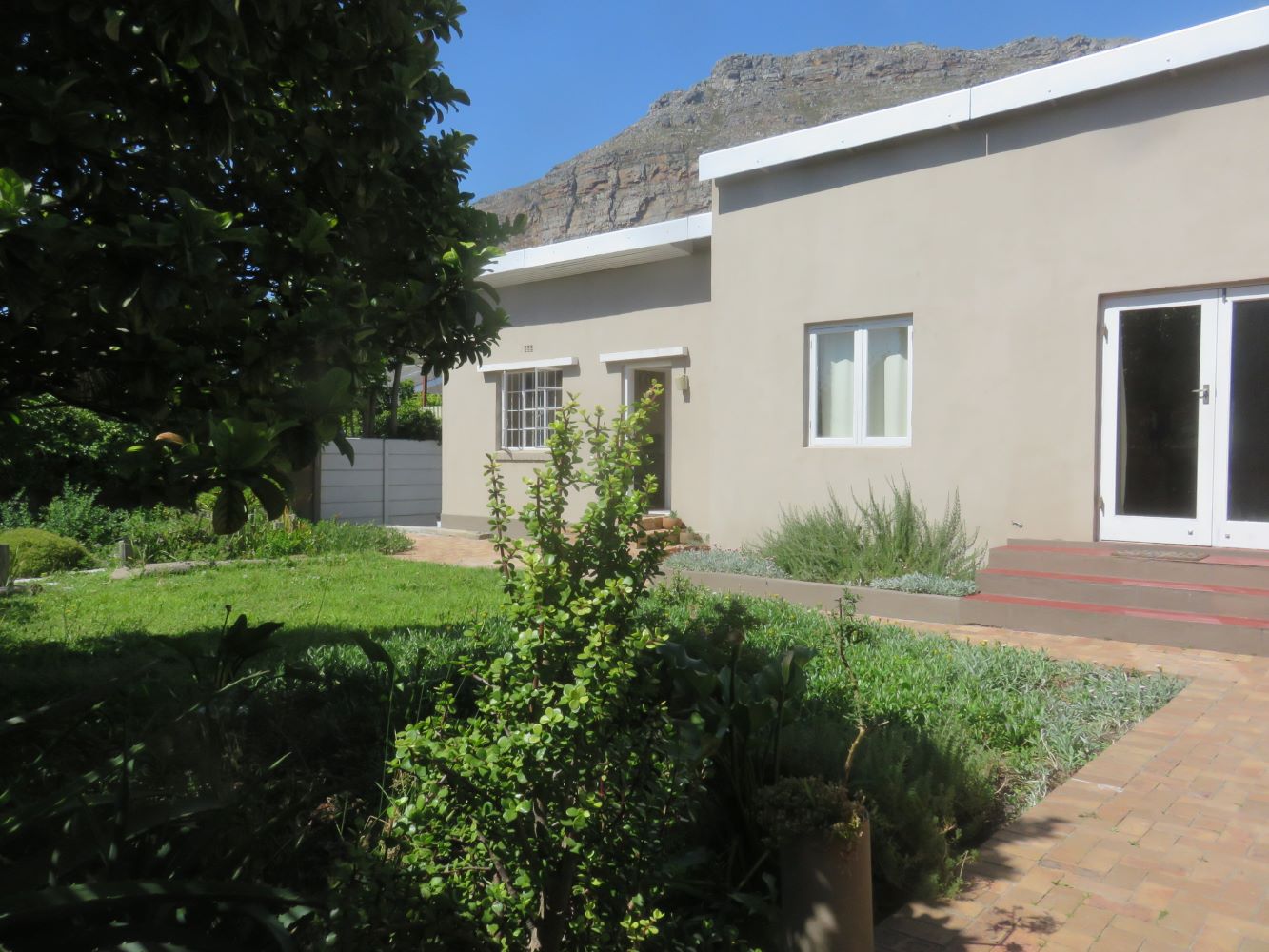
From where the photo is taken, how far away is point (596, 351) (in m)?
13.7

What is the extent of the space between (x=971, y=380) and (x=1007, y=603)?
8.02 feet

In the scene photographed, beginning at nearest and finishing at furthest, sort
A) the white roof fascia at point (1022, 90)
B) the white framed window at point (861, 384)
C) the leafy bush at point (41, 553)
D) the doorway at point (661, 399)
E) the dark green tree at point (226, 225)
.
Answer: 1. the dark green tree at point (226, 225)
2. the white roof fascia at point (1022, 90)
3. the white framed window at point (861, 384)
4. the leafy bush at point (41, 553)
5. the doorway at point (661, 399)

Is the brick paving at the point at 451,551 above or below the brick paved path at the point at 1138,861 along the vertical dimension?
above

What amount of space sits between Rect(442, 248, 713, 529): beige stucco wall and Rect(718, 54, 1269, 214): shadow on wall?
6.02 ft

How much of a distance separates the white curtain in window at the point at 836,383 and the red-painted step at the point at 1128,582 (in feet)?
8.12

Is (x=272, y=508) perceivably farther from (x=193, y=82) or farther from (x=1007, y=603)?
(x=1007, y=603)

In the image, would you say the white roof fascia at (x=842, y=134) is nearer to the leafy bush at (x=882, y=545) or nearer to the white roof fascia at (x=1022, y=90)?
the white roof fascia at (x=1022, y=90)

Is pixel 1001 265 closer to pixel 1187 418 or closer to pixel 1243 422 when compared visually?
pixel 1187 418

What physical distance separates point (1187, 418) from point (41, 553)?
1163 centimetres

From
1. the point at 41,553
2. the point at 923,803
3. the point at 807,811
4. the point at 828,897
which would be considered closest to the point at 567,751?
the point at 807,811

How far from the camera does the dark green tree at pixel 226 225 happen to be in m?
2.62

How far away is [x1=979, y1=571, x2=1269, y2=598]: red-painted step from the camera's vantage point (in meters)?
7.17

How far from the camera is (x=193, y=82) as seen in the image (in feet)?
9.73

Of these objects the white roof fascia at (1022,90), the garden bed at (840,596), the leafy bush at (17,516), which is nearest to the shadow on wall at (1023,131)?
the white roof fascia at (1022,90)
